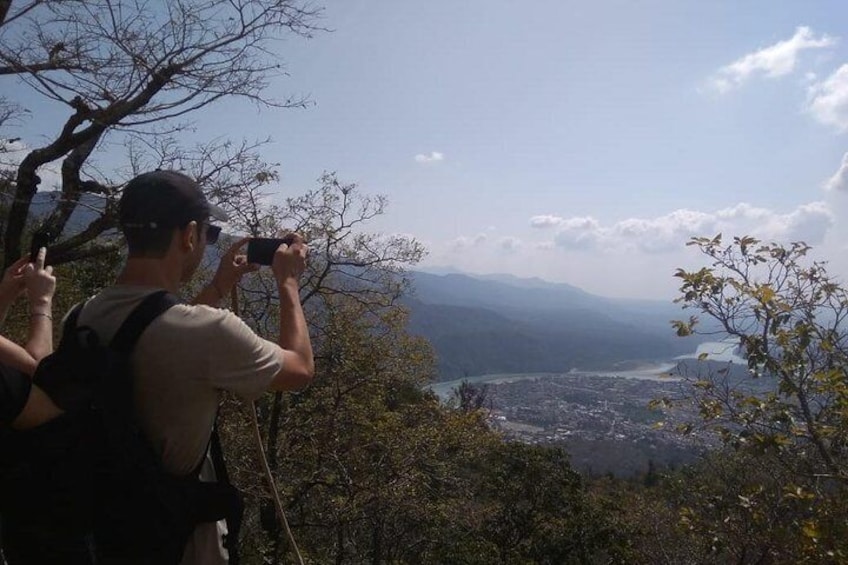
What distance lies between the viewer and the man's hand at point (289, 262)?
75.0 inches

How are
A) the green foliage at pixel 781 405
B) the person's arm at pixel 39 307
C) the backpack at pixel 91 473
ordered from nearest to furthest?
1. the backpack at pixel 91 473
2. the person's arm at pixel 39 307
3. the green foliage at pixel 781 405

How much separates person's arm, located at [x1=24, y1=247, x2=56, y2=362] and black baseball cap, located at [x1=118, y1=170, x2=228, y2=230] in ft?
1.71

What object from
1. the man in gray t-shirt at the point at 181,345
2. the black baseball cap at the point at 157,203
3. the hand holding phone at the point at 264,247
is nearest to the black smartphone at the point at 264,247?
the hand holding phone at the point at 264,247

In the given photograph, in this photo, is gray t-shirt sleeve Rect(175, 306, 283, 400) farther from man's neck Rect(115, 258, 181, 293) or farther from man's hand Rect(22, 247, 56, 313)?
man's hand Rect(22, 247, 56, 313)

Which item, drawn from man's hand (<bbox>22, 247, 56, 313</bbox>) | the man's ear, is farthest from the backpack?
man's hand (<bbox>22, 247, 56, 313</bbox>)

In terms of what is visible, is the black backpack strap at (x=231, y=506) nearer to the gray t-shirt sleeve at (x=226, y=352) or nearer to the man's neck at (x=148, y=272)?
the gray t-shirt sleeve at (x=226, y=352)

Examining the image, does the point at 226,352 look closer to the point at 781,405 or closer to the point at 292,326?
the point at 292,326

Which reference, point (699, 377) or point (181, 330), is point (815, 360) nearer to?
point (699, 377)

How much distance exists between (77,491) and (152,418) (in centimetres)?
23

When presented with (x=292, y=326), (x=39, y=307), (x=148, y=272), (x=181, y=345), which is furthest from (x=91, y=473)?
(x=39, y=307)

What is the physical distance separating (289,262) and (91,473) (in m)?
0.82

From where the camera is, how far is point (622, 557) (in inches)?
484

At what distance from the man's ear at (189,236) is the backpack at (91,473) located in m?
0.24

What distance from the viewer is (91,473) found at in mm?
1409
